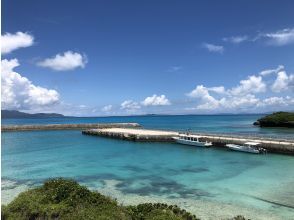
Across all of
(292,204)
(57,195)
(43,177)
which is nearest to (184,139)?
(43,177)

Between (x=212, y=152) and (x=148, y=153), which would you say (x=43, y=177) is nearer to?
(x=148, y=153)

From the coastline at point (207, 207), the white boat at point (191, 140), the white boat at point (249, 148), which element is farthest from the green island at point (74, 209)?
the white boat at point (191, 140)

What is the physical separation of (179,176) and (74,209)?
1790 centimetres

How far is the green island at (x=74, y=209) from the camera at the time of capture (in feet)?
45.8

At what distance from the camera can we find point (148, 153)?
48.0 metres

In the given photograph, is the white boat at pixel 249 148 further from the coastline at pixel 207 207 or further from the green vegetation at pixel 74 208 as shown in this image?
the green vegetation at pixel 74 208

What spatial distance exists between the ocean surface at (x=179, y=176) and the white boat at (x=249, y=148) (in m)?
1.24

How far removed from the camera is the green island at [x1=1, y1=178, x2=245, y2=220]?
550 inches

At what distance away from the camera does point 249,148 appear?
45.7m

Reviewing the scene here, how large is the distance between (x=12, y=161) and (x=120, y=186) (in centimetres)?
2169

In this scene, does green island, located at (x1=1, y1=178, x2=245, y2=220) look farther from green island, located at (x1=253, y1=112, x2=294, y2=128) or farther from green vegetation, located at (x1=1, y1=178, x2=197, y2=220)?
green island, located at (x1=253, y1=112, x2=294, y2=128)

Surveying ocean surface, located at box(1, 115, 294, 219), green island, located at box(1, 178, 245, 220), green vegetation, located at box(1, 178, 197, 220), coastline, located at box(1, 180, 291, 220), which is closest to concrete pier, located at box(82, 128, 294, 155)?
ocean surface, located at box(1, 115, 294, 219)

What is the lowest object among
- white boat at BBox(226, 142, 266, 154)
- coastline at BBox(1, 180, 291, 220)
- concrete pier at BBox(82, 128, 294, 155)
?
coastline at BBox(1, 180, 291, 220)

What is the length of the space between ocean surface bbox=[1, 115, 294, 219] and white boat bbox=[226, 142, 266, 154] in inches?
Result: 48.7
